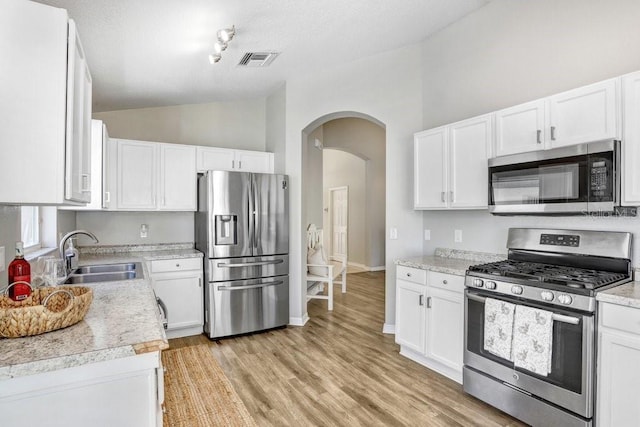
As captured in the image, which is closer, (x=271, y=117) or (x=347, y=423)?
(x=347, y=423)

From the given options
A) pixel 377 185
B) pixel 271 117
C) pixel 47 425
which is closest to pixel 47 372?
pixel 47 425

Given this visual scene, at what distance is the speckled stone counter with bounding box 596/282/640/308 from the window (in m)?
3.65

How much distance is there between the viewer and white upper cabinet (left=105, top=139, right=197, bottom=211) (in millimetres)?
3756

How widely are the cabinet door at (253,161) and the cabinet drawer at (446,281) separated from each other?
2.57m

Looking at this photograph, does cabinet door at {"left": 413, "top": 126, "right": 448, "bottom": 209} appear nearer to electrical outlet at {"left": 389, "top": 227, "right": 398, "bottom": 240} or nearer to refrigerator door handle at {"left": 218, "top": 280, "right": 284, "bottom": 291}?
electrical outlet at {"left": 389, "top": 227, "right": 398, "bottom": 240}

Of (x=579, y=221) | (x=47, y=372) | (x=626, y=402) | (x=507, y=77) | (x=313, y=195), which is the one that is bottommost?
(x=626, y=402)

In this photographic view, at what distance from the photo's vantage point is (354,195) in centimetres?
867

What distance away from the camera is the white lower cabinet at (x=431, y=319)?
274 centimetres

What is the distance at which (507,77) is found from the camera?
297 centimetres

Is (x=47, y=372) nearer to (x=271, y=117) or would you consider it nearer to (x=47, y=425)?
(x=47, y=425)

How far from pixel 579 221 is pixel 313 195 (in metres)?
3.97

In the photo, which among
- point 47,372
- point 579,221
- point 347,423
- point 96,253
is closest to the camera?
point 47,372

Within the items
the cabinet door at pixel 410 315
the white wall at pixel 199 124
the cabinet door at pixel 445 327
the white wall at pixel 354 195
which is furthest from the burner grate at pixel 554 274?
the white wall at pixel 354 195

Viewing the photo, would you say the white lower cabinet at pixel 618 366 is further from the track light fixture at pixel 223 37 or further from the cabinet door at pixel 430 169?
the track light fixture at pixel 223 37
